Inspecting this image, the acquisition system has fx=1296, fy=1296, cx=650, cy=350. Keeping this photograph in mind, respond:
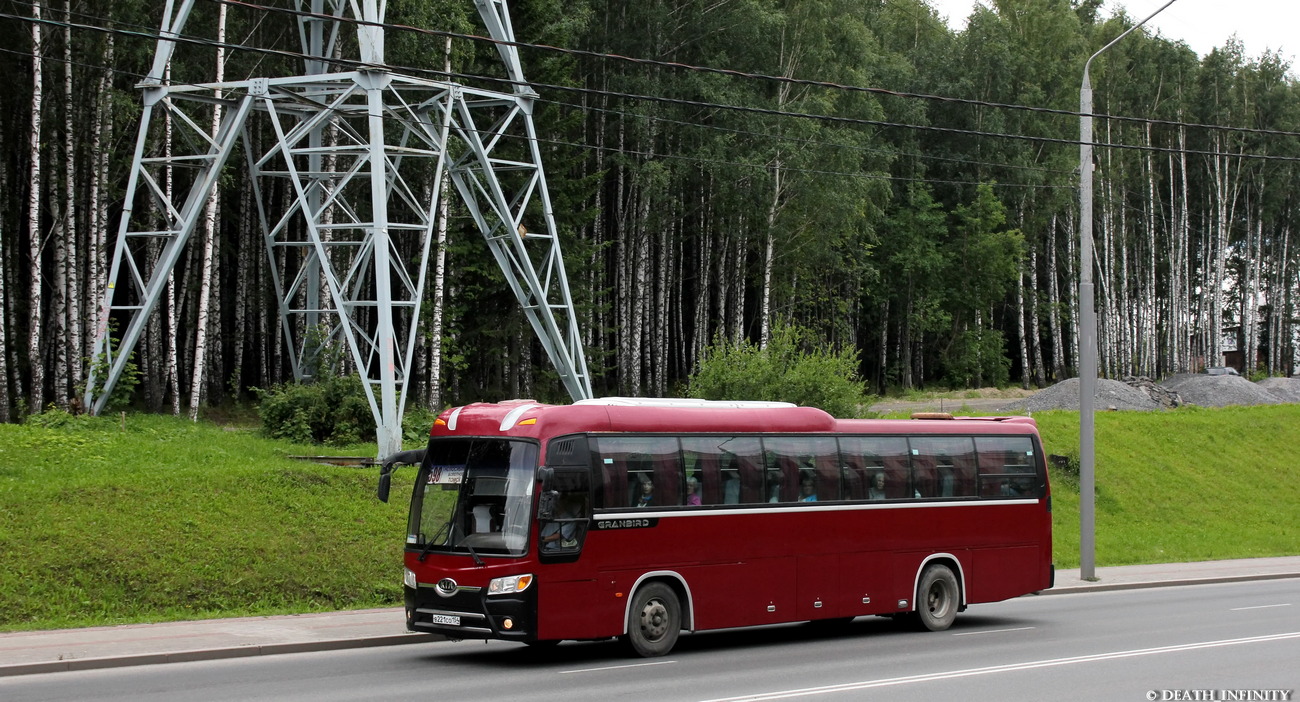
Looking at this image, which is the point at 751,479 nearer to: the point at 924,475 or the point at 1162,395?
the point at 924,475

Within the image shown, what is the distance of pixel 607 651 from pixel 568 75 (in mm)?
25610

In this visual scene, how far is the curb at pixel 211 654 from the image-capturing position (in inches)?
471

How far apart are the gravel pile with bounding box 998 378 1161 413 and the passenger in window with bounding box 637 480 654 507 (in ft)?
98.3

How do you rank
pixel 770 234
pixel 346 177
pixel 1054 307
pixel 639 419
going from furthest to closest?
pixel 1054 307 → pixel 770 234 → pixel 346 177 → pixel 639 419

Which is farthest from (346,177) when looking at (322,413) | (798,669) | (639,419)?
(798,669)

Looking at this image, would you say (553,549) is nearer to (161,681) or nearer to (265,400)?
(161,681)

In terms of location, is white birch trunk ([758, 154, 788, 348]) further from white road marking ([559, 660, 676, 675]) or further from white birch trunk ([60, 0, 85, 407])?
white road marking ([559, 660, 676, 675])

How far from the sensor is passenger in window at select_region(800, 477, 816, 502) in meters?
15.5

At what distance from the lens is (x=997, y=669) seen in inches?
506

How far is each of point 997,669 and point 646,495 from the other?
4.00 metres

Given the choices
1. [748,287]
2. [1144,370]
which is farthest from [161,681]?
[1144,370]

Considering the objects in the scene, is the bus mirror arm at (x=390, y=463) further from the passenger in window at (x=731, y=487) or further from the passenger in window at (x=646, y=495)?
the passenger in window at (x=731, y=487)

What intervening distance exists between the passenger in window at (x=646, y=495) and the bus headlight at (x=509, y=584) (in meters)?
1.62

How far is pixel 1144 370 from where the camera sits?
6875cm
